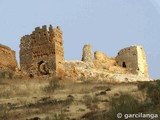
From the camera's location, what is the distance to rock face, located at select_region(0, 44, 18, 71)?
1362 inches

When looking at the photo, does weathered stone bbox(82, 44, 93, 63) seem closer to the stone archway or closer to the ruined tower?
the ruined tower

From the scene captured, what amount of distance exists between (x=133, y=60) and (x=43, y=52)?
15437mm

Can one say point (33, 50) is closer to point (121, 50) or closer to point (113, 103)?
point (121, 50)

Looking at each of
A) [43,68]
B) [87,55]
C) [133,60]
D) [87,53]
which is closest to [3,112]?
[43,68]

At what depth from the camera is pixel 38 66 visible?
36094mm

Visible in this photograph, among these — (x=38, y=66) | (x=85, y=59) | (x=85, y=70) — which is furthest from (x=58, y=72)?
(x=85, y=59)

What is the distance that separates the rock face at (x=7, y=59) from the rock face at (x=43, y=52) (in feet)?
3.68

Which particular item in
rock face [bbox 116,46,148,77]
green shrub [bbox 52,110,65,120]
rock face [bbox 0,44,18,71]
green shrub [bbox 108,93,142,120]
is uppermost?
rock face [bbox 116,46,148,77]

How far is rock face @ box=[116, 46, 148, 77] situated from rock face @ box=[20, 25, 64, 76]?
1422cm

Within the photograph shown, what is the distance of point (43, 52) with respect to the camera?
3578cm

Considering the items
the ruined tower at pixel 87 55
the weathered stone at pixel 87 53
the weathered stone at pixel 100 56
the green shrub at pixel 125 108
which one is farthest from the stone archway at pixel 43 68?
the green shrub at pixel 125 108

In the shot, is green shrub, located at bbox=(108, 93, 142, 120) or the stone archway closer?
green shrub, located at bbox=(108, 93, 142, 120)

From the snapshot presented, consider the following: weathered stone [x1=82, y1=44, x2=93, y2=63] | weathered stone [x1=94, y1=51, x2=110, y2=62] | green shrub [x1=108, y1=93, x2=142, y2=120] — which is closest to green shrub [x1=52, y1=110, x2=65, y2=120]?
green shrub [x1=108, y1=93, x2=142, y2=120]

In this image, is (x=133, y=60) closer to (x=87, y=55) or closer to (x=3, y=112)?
(x=87, y=55)
